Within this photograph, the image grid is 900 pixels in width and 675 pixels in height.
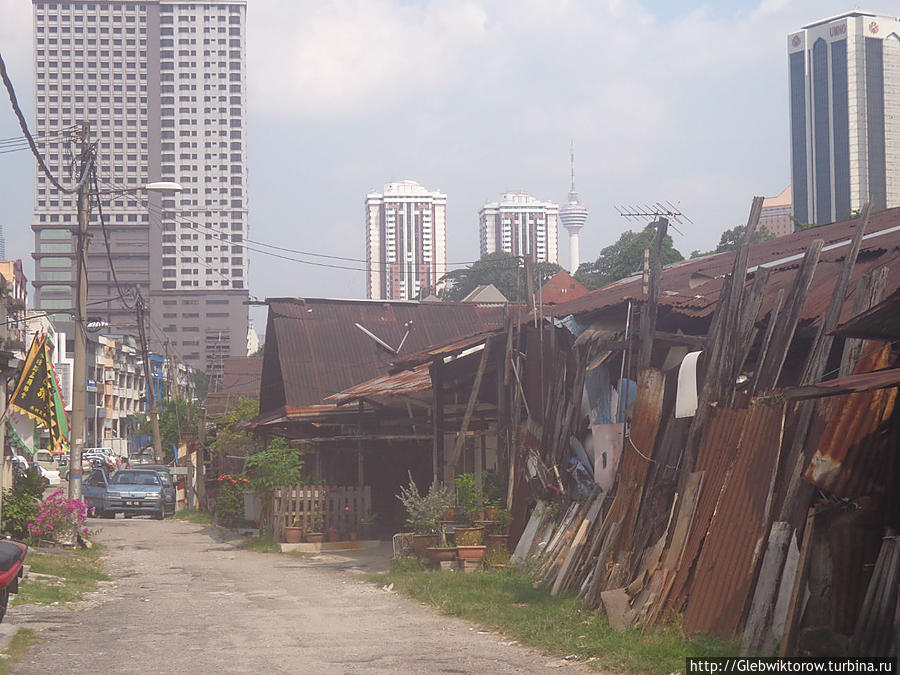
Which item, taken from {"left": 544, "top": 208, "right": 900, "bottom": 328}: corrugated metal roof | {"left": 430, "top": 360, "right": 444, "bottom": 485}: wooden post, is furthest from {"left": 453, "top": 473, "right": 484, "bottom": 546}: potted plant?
{"left": 544, "top": 208, "right": 900, "bottom": 328}: corrugated metal roof

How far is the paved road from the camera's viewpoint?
329 inches

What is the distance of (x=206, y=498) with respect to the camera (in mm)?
34906

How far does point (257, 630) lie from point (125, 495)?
73.1 feet

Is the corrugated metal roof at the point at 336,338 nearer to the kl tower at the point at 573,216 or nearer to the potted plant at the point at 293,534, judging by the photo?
the potted plant at the point at 293,534

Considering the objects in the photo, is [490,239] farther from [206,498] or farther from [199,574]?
[199,574]

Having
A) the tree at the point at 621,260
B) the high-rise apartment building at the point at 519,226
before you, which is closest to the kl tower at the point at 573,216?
the high-rise apartment building at the point at 519,226

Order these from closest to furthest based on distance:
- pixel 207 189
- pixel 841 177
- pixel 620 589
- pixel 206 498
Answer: pixel 620 589 < pixel 206 498 < pixel 841 177 < pixel 207 189

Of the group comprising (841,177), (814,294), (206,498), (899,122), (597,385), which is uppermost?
(899,122)

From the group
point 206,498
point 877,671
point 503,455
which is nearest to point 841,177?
point 206,498

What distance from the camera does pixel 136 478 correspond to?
32.2 meters

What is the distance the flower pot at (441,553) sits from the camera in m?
14.4

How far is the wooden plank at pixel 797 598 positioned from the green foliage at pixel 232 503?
65.2ft

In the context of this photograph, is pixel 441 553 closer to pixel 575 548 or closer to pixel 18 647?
pixel 575 548

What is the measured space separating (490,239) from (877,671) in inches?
6108
